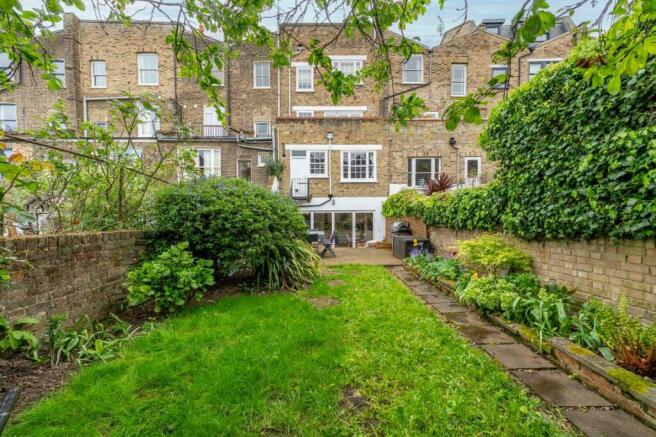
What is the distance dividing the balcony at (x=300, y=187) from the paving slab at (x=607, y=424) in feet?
37.6

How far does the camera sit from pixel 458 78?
55.7 feet

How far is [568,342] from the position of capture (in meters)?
2.87

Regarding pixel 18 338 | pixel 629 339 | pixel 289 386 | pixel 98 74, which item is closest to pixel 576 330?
pixel 629 339

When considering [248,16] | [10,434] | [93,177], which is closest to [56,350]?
[10,434]

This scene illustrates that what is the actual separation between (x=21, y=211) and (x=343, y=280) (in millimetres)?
4939

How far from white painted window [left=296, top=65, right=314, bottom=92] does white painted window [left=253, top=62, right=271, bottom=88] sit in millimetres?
2434

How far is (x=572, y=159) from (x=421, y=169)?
9.78 m

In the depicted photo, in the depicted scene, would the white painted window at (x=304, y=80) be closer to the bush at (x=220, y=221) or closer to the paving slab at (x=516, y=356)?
the bush at (x=220, y=221)

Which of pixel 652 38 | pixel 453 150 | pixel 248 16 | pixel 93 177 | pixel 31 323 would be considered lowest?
pixel 31 323

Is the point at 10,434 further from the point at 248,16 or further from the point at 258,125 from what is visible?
the point at 258,125

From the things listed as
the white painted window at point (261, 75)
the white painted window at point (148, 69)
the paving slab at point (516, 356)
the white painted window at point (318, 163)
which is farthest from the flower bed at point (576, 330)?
the white painted window at point (148, 69)

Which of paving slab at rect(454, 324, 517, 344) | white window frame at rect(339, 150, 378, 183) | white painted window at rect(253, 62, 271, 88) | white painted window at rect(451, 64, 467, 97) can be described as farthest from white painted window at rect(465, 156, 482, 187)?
white painted window at rect(253, 62, 271, 88)

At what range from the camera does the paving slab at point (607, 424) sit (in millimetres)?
1944

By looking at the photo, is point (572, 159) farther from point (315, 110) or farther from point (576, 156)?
point (315, 110)
